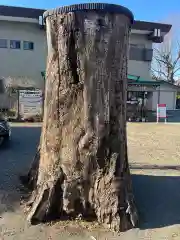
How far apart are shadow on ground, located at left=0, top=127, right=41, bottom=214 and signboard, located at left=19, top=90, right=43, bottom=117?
6.74 m

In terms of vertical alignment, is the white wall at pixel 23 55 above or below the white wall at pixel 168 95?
above

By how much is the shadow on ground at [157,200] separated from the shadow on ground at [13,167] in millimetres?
1715

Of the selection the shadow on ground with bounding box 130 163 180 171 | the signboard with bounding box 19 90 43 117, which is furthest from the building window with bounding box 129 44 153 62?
the shadow on ground with bounding box 130 163 180 171

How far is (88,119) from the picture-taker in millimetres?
3518

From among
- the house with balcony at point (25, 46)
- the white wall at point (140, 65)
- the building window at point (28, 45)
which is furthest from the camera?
the white wall at point (140, 65)

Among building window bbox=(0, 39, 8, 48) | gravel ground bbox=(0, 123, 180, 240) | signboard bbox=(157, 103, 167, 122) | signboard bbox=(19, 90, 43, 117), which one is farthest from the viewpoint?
building window bbox=(0, 39, 8, 48)

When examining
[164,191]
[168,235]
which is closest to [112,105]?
[168,235]

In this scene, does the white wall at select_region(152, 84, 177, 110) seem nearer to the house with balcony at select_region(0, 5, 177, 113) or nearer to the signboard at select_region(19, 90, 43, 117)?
the house with balcony at select_region(0, 5, 177, 113)

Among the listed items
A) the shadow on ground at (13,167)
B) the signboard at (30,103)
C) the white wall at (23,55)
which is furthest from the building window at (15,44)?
the shadow on ground at (13,167)

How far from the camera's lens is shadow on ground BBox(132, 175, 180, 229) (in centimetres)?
374

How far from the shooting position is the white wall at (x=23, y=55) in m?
21.6

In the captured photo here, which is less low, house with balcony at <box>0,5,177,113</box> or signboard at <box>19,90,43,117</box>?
house with balcony at <box>0,5,177,113</box>

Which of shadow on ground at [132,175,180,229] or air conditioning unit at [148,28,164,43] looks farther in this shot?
air conditioning unit at [148,28,164,43]

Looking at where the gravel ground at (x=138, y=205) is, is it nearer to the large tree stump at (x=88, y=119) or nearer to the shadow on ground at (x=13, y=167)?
the shadow on ground at (x=13, y=167)
